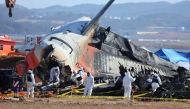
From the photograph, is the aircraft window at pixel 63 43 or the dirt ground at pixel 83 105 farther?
the aircraft window at pixel 63 43

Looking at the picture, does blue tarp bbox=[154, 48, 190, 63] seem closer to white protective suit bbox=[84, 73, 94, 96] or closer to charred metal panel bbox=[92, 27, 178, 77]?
charred metal panel bbox=[92, 27, 178, 77]

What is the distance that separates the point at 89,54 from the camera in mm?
43281

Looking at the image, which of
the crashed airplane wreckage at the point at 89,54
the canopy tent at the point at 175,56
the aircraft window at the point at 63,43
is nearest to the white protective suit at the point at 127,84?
the crashed airplane wreckage at the point at 89,54

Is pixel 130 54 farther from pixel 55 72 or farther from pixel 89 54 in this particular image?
pixel 55 72

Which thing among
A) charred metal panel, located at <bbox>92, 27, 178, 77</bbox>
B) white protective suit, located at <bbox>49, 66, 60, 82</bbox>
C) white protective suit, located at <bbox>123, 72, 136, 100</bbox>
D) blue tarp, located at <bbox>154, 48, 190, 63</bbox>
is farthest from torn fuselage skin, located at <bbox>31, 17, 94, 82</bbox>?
blue tarp, located at <bbox>154, 48, 190, 63</bbox>

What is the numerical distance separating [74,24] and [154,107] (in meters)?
22.9

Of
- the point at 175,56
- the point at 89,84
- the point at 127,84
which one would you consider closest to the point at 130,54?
the point at 175,56

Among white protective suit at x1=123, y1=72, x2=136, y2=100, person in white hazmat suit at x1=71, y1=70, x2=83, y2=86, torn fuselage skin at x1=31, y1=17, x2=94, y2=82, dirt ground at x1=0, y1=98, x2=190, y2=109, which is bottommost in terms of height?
dirt ground at x1=0, y1=98, x2=190, y2=109

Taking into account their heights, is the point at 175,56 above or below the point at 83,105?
above

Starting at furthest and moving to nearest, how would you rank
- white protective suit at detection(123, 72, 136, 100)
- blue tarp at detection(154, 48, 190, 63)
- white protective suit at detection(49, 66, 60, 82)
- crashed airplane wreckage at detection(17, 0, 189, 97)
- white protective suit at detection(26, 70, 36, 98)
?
blue tarp at detection(154, 48, 190, 63) → crashed airplane wreckage at detection(17, 0, 189, 97) → white protective suit at detection(49, 66, 60, 82) → white protective suit at detection(123, 72, 136, 100) → white protective suit at detection(26, 70, 36, 98)

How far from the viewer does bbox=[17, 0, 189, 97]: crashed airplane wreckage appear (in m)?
36.6

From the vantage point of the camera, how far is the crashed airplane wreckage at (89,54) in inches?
1441

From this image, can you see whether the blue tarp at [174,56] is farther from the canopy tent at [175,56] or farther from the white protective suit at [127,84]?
the white protective suit at [127,84]

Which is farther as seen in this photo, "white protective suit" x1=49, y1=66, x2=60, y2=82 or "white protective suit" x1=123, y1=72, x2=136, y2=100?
"white protective suit" x1=49, y1=66, x2=60, y2=82
